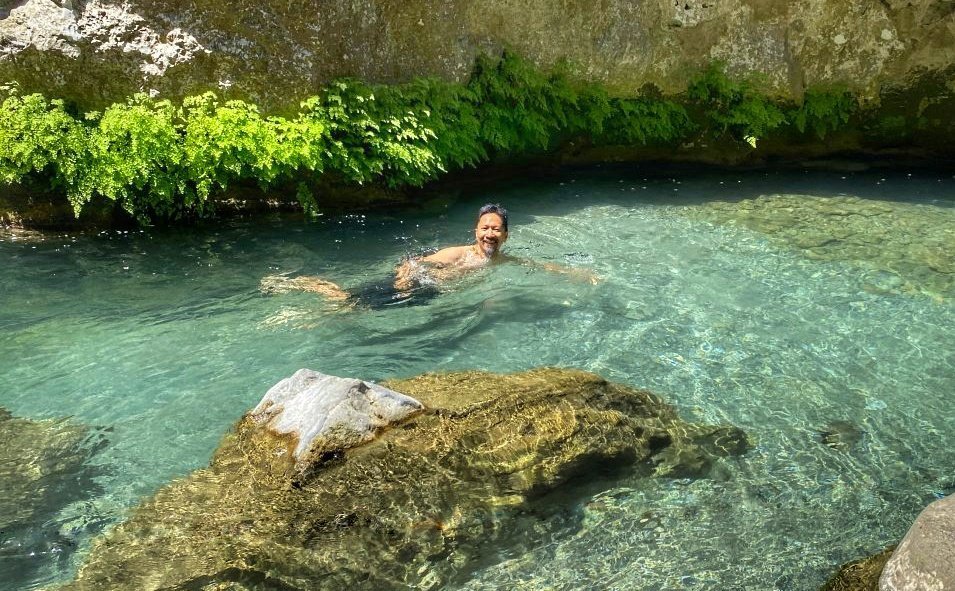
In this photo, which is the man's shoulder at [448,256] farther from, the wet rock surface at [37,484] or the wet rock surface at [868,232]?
the wet rock surface at [868,232]

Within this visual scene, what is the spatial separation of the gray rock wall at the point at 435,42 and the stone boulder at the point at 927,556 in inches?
388

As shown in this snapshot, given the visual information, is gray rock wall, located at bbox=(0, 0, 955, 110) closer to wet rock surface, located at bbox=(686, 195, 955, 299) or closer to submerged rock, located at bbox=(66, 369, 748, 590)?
wet rock surface, located at bbox=(686, 195, 955, 299)

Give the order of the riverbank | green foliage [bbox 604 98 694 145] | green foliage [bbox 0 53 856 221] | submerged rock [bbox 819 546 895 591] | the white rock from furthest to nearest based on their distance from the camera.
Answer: green foliage [bbox 604 98 694 145] → the riverbank → green foliage [bbox 0 53 856 221] → the white rock → submerged rock [bbox 819 546 895 591]

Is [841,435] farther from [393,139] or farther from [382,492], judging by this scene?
[393,139]

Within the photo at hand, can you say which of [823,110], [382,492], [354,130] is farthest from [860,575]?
[823,110]

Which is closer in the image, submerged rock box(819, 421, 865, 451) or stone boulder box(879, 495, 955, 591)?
stone boulder box(879, 495, 955, 591)

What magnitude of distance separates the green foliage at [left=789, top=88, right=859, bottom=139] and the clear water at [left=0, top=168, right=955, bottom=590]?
2.93 m

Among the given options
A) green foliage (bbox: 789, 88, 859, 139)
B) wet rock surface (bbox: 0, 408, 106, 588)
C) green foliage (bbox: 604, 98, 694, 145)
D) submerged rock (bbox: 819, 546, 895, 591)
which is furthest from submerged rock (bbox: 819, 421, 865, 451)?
green foliage (bbox: 789, 88, 859, 139)

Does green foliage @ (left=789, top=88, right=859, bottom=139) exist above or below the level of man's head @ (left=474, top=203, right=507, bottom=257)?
above

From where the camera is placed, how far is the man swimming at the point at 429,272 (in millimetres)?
8586

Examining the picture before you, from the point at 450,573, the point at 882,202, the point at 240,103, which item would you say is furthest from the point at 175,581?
the point at 882,202

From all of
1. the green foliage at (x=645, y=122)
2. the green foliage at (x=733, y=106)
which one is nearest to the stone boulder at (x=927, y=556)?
the green foliage at (x=645, y=122)

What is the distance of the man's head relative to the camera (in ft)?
29.7

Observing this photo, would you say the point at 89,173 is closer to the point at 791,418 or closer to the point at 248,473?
the point at 248,473
